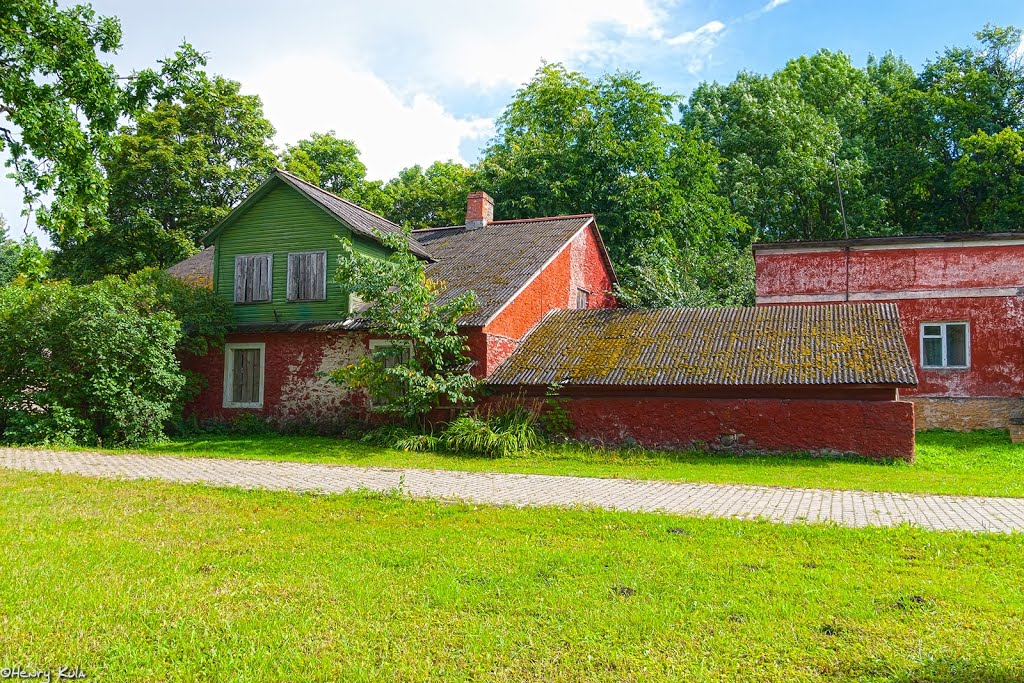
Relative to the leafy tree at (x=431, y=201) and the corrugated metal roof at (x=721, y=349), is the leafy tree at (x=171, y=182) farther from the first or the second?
the corrugated metal roof at (x=721, y=349)

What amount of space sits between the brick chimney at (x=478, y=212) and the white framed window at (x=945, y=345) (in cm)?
1410

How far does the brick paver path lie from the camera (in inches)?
353

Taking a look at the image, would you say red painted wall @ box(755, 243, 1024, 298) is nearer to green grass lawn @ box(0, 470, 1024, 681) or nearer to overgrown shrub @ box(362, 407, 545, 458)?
overgrown shrub @ box(362, 407, 545, 458)

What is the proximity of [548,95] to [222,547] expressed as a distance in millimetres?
33961

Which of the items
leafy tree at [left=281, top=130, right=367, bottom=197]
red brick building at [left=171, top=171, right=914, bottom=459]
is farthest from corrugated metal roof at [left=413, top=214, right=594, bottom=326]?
leafy tree at [left=281, top=130, right=367, bottom=197]

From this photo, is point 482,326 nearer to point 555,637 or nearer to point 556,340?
point 556,340

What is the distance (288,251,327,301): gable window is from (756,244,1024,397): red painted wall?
13.9 meters

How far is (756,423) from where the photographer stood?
16.0 m

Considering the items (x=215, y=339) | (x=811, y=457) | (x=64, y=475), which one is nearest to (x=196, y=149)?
(x=215, y=339)

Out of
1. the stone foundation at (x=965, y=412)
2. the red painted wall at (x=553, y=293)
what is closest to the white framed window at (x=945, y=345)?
the stone foundation at (x=965, y=412)

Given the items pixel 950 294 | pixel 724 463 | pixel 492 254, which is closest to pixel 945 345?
pixel 950 294

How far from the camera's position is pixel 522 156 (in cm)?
3347

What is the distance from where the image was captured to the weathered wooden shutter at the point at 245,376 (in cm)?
2061

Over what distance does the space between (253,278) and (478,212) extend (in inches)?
341
